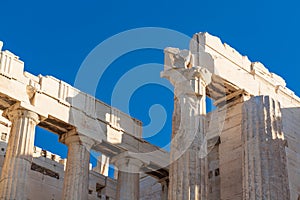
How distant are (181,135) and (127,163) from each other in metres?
7.43

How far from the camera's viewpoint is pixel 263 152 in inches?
1092

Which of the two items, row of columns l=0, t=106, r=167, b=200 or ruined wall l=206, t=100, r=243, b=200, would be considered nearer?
row of columns l=0, t=106, r=167, b=200

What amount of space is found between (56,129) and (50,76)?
2.74 m

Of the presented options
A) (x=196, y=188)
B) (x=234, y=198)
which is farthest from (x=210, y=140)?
(x=196, y=188)

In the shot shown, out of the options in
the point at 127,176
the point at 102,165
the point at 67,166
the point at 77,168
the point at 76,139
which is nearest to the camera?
the point at 77,168

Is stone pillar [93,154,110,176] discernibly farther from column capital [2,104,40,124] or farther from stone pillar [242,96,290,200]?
stone pillar [242,96,290,200]

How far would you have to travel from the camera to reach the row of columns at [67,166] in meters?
28.2

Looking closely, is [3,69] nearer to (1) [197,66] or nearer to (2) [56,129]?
(2) [56,129]

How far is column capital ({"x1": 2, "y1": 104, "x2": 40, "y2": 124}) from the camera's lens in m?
30.0

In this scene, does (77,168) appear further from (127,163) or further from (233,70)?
(233,70)

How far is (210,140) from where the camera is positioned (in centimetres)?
3541

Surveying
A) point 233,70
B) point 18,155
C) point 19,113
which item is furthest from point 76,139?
point 233,70

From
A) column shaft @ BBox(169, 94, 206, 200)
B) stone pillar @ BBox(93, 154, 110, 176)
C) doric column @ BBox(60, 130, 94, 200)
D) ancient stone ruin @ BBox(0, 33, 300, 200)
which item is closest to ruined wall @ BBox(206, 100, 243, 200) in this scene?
ancient stone ruin @ BBox(0, 33, 300, 200)

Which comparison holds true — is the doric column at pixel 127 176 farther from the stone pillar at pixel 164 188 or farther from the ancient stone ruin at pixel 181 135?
the stone pillar at pixel 164 188
